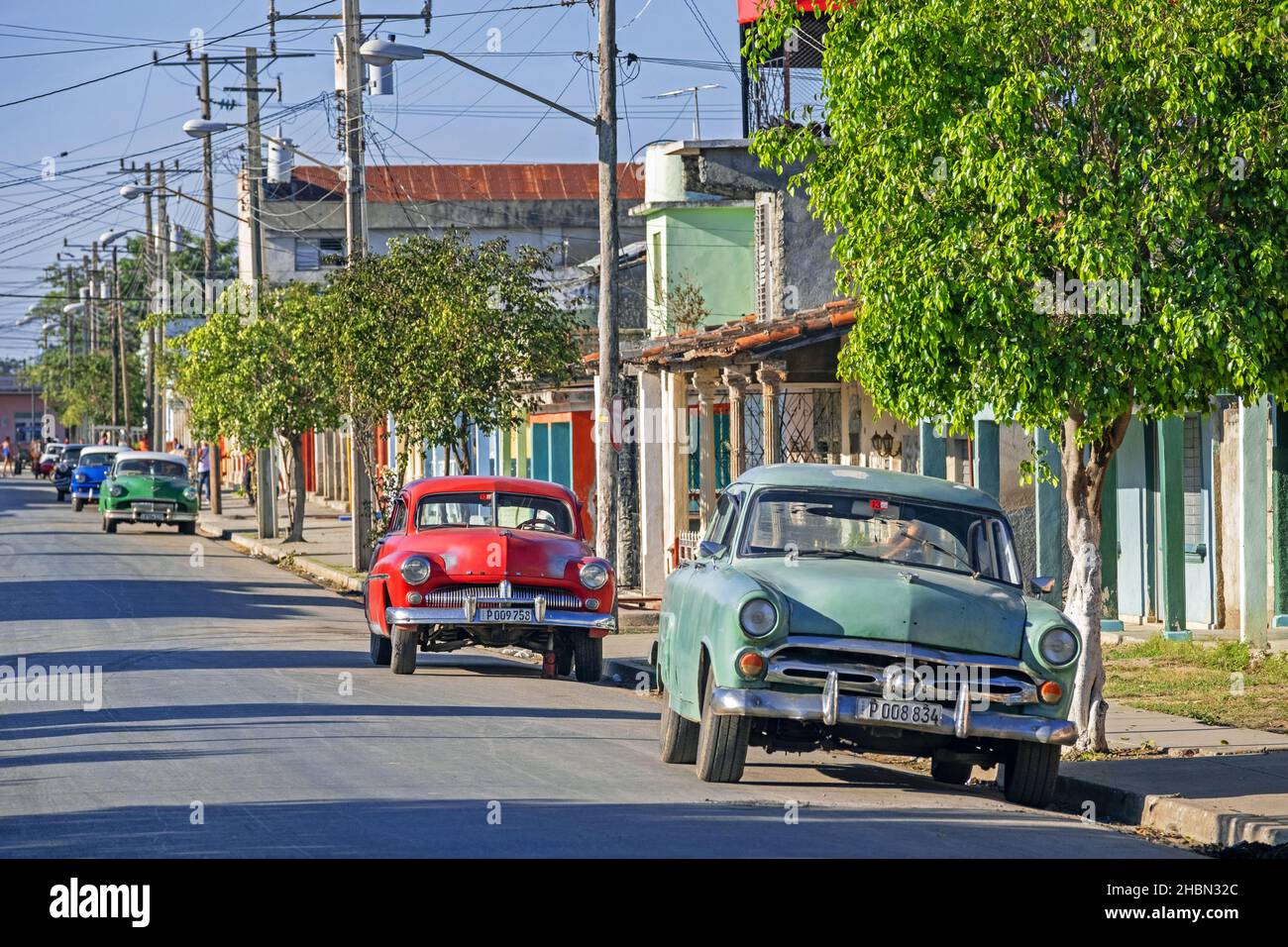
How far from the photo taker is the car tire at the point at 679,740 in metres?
11.7

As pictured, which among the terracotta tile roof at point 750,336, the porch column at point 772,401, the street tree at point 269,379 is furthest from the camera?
the street tree at point 269,379

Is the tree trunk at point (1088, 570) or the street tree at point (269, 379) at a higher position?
the street tree at point (269, 379)

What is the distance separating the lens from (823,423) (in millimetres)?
23984

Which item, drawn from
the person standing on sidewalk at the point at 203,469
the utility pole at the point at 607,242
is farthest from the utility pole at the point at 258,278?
the person standing on sidewalk at the point at 203,469

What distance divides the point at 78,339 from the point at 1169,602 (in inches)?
4608

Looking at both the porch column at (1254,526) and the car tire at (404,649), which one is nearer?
the car tire at (404,649)

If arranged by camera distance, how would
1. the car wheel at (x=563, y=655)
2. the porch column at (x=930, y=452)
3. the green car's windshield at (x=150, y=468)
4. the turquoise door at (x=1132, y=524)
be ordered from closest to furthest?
1. the car wheel at (x=563, y=655)
2. the porch column at (x=930, y=452)
3. the turquoise door at (x=1132, y=524)
4. the green car's windshield at (x=150, y=468)

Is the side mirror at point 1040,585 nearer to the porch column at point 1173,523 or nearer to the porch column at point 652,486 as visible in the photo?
the porch column at point 1173,523

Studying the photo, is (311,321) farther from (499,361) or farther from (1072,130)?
(1072,130)

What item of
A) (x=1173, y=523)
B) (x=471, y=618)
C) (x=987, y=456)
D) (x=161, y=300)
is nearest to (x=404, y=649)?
(x=471, y=618)

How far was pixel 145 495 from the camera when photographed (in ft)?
136

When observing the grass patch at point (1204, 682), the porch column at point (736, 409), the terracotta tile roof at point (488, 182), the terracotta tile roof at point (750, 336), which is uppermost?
the terracotta tile roof at point (488, 182)

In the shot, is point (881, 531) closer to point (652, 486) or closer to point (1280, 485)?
point (1280, 485)

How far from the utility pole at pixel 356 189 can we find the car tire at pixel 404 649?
→ 12337 millimetres
